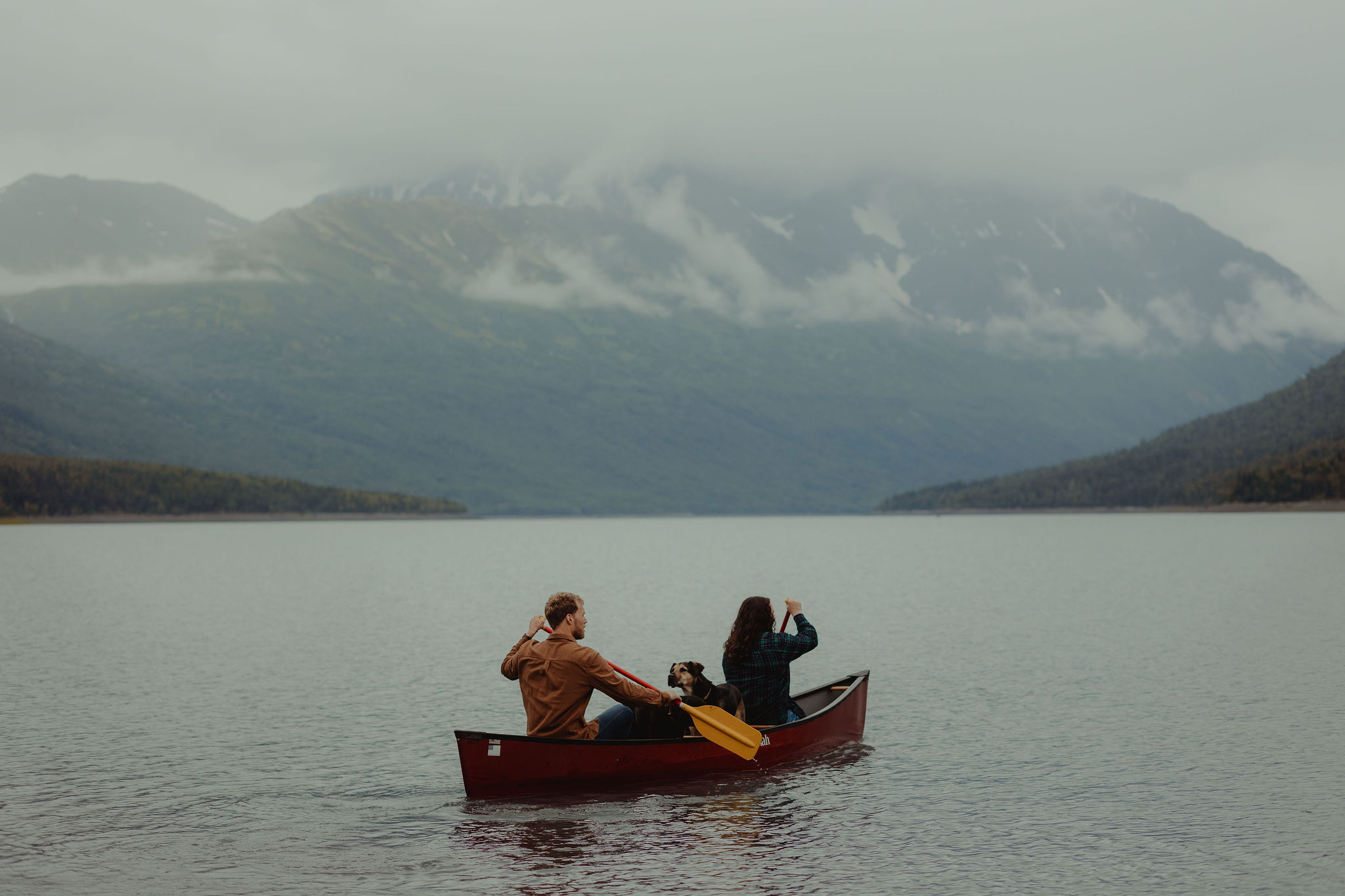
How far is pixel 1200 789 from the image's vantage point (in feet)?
78.7

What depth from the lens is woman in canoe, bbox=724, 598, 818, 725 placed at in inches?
947

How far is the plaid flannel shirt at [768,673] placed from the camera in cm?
2428

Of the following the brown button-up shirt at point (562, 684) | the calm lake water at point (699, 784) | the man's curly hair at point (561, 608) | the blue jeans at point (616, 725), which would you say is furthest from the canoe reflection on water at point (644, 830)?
the man's curly hair at point (561, 608)

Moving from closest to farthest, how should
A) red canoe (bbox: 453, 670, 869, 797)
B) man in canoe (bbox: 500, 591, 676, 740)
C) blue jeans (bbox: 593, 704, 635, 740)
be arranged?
1. man in canoe (bbox: 500, 591, 676, 740)
2. red canoe (bbox: 453, 670, 869, 797)
3. blue jeans (bbox: 593, 704, 635, 740)

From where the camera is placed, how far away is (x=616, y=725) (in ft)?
77.2

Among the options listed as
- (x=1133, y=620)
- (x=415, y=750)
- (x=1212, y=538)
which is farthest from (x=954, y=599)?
(x=1212, y=538)

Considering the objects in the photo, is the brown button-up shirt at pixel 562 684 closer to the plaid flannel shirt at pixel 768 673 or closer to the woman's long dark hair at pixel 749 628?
the woman's long dark hair at pixel 749 628

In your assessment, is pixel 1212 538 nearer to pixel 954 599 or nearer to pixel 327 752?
pixel 954 599

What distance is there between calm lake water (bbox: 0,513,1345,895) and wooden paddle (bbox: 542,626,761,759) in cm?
91

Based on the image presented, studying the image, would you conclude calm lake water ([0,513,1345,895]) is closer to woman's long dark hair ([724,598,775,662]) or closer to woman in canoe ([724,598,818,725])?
woman in canoe ([724,598,818,725])

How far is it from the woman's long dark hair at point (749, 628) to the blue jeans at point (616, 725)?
2.29 metres

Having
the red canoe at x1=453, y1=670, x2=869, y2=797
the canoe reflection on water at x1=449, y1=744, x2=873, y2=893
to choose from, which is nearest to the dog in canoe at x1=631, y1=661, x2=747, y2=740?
the red canoe at x1=453, y1=670, x2=869, y2=797

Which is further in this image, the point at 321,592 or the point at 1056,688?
the point at 321,592

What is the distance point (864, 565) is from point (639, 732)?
10789 cm
